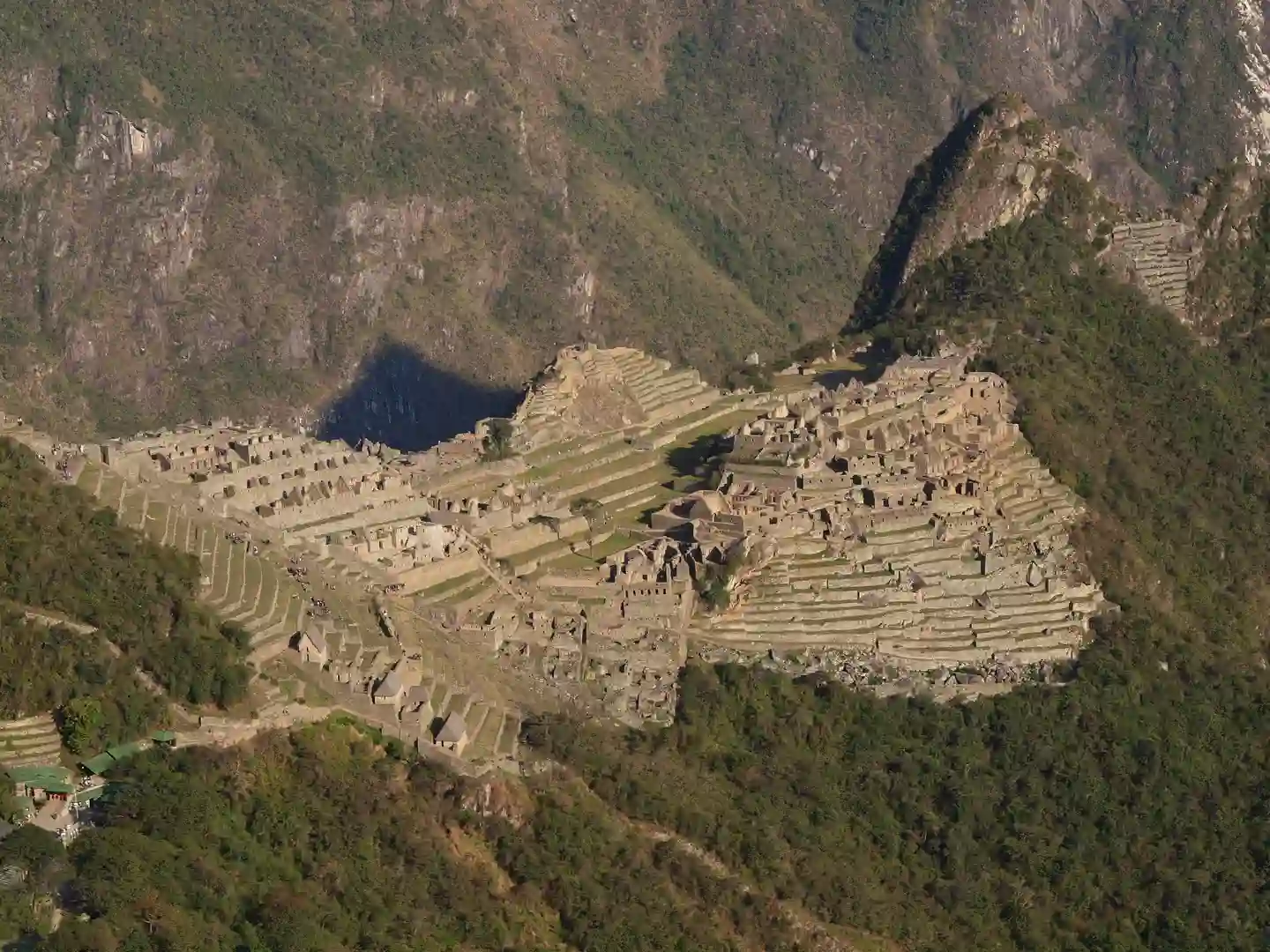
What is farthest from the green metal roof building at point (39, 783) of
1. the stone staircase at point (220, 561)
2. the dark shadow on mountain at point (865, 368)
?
the dark shadow on mountain at point (865, 368)

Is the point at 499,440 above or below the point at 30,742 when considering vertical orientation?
above

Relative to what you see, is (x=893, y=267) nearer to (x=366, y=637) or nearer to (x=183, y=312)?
(x=366, y=637)

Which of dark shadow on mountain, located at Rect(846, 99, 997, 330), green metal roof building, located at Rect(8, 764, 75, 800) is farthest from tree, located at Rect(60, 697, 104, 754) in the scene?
dark shadow on mountain, located at Rect(846, 99, 997, 330)

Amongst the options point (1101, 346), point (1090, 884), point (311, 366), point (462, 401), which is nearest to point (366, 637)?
point (1090, 884)

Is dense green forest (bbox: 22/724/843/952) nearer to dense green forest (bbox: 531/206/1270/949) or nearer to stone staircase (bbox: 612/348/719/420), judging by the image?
dense green forest (bbox: 531/206/1270/949)

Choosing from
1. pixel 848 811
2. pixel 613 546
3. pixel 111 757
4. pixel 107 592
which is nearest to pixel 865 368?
pixel 613 546

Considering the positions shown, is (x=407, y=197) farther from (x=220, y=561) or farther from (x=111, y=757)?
(x=111, y=757)

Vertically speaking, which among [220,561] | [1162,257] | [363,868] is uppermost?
[1162,257]
